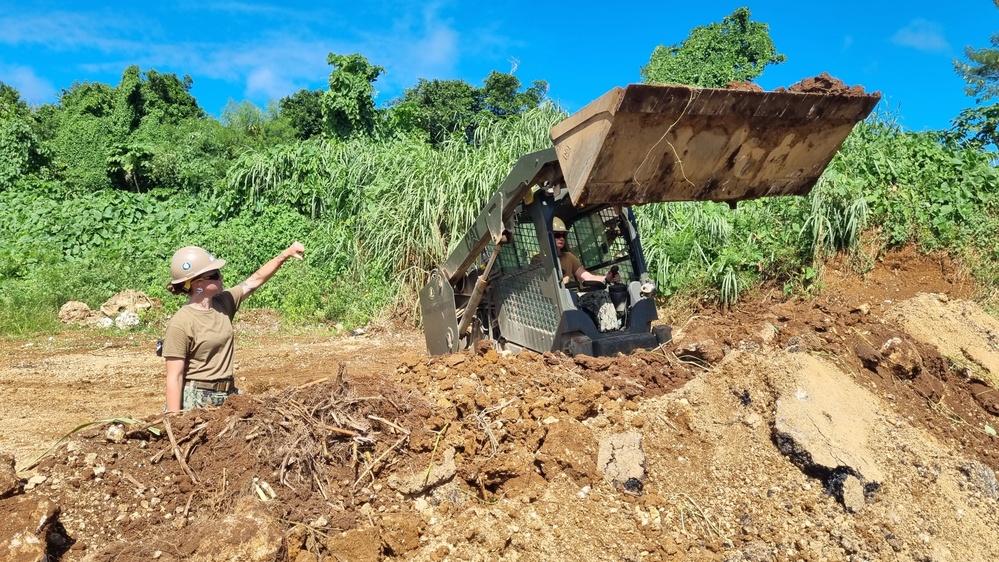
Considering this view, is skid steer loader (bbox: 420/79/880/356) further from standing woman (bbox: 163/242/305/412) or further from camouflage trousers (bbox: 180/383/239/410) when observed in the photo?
camouflage trousers (bbox: 180/383/239/410)

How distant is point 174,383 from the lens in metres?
4.03

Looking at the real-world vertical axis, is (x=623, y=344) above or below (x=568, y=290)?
below

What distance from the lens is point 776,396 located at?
4477 millimetres

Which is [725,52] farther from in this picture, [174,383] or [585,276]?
[174,383]

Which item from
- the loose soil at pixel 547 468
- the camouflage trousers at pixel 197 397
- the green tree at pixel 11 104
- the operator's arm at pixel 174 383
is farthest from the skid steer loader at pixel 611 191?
the green tree at pixel 11 104

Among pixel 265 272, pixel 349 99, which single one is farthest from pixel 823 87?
pixel 349 99

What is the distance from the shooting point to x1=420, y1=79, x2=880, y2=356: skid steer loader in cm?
446

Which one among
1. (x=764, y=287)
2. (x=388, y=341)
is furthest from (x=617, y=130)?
(x=388, y=341)

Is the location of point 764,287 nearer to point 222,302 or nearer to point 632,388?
point 632,388

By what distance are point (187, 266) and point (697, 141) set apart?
9.92ft

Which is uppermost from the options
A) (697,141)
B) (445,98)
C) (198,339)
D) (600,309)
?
(445,98)

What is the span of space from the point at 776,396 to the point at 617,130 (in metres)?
1.81

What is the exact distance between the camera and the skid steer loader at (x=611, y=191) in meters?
4.46

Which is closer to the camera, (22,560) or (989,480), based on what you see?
(22,560)
